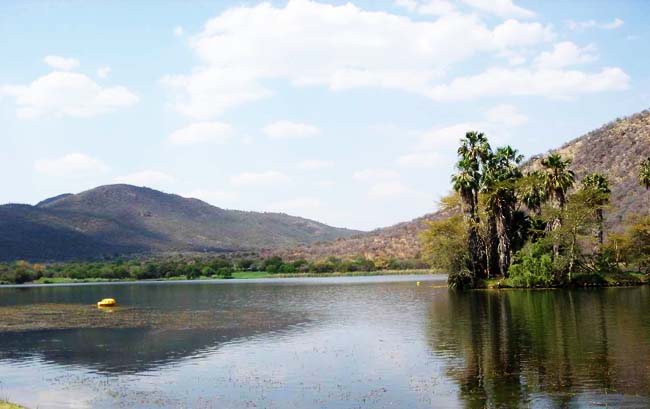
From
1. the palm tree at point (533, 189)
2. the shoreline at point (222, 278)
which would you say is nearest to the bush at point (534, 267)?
the palm tree at point (533, 189)

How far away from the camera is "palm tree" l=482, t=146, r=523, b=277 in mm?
87188

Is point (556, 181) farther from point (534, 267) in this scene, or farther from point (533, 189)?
point (534, 267)

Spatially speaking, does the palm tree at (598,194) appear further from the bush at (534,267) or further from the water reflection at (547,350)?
the water reflection at (547,350)

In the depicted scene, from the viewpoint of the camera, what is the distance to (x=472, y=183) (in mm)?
88625

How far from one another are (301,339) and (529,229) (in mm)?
52058

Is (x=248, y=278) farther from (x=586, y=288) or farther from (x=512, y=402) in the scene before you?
(x=512, y=402)

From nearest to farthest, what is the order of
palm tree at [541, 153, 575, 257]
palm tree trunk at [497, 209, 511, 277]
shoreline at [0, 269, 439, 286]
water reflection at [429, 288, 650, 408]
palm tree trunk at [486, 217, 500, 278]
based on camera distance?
water reflection at [429, 288, 650, 408]
palm tree at [541, 153, 575, 257]
palm tree trunk at [497, 209, 511, 277]
palm tree trunk at [486, 217, 500, 278]
shoreline at [0, 269, 439, 286]

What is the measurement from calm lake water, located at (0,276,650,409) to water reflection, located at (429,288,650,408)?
84 mm

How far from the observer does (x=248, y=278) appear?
184 metres

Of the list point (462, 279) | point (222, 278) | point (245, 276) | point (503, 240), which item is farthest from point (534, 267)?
point (222, 278)

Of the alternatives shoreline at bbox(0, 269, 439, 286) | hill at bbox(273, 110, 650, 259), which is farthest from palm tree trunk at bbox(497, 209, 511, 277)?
shoreline at bbox(0, 269, 439, 286)

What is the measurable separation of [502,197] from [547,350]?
55.2 metres

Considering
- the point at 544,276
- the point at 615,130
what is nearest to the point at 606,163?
the point at 615,130

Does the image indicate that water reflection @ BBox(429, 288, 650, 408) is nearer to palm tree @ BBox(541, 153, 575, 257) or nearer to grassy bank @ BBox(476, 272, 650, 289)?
grassy bank @ BBox(476, 272, 650, 289)
